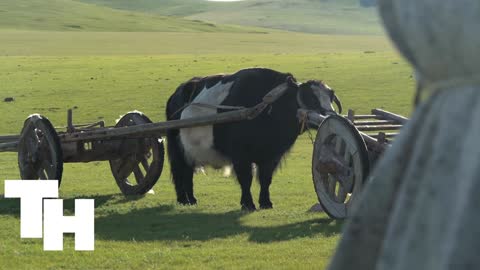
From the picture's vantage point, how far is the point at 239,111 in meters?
12.5

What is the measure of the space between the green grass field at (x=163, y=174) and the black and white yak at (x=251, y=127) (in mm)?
589

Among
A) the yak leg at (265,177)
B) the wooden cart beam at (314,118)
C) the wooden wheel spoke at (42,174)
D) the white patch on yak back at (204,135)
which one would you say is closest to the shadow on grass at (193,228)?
the yak leg at (265,177)

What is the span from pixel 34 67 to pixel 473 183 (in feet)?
160

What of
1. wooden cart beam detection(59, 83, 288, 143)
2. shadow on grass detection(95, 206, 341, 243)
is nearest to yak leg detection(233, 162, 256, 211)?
shadow on grass detection(95, 206, 341, 243)

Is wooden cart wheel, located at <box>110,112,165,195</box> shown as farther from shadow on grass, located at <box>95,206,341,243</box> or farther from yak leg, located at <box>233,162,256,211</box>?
shadow on grass, located at <box>95,206,341,243</box>

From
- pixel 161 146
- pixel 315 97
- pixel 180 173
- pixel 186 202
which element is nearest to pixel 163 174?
pixel 161 146

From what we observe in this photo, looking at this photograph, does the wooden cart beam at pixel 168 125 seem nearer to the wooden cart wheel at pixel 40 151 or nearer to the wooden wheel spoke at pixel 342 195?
the wooden cart wheel at pixel 40 151

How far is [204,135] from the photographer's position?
13.3 m

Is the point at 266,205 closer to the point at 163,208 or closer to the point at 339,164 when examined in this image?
the point at 163,208

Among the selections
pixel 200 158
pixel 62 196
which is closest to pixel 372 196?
pixel 200 158

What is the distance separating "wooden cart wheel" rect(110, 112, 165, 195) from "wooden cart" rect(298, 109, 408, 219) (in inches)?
136

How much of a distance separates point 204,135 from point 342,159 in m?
2.77

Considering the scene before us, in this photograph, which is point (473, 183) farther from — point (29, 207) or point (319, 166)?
point (29, 207)

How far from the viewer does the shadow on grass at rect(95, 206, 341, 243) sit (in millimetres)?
10508
